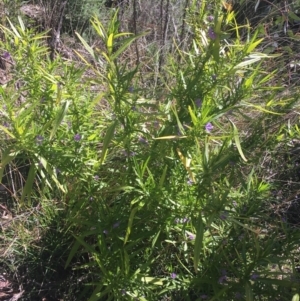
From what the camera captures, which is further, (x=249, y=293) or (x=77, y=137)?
(x=77, y=137)

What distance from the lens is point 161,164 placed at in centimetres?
166

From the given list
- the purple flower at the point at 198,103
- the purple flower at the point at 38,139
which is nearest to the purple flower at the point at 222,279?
the purple flower at the point at 198,103

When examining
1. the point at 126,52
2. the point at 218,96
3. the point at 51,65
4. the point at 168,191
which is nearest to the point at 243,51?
the point at 218,96

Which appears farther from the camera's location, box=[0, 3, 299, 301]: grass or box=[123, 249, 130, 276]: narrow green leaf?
box=[123, 249, 130, 276]: narrow green leaf

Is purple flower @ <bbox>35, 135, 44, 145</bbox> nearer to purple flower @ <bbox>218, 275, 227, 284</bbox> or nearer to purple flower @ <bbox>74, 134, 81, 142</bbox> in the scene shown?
purple flower @ <bbox>74, 134, 81, 142</bbox>

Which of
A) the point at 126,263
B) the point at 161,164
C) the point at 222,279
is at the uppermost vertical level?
the point at 161,164

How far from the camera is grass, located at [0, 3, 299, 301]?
4.80 feet

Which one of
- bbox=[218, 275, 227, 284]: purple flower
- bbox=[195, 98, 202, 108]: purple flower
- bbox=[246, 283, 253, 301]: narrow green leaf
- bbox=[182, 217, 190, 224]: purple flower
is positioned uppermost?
bbox=[195, 98, 202, 108]: purple flower

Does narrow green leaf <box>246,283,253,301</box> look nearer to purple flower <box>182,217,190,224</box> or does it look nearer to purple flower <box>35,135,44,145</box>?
purple flower <box>182,217,190,224</box>

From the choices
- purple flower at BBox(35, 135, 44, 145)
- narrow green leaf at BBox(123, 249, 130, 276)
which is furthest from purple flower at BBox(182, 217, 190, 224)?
purple flower at BBox(35, 135, 44, 145)

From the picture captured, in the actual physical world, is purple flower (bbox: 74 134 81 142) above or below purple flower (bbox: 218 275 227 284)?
above

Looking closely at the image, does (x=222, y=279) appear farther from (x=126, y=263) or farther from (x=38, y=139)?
(x=38, y=139)

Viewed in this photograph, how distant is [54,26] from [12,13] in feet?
0.85

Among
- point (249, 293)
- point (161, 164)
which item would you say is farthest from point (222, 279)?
point (161, 164)
